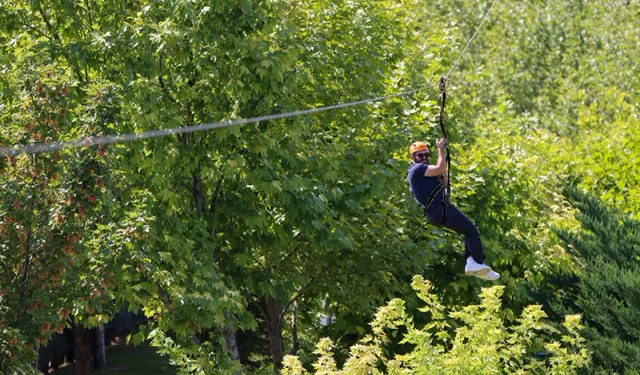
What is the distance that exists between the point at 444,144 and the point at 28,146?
4.66 meters

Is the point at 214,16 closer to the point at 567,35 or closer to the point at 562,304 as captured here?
the point at 562,304

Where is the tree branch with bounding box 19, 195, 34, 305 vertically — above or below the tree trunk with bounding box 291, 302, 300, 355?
above

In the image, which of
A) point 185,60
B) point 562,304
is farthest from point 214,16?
point 562,304

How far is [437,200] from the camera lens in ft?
42.3

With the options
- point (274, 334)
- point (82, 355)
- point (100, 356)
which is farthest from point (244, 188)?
point (100, 356)

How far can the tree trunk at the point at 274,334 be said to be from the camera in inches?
861

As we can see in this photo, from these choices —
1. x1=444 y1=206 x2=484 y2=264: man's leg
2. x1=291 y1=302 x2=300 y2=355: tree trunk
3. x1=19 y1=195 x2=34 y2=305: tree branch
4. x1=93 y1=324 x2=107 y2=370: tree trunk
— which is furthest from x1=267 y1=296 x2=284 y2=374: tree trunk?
x1=93 y1=324 x2=107 y2=370: tree trunk

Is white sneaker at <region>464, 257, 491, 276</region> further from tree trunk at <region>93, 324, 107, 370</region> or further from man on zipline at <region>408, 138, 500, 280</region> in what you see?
tree trunk at <region>93, 324, 107, 370</region>

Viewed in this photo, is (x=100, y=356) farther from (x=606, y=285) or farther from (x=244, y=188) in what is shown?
(x=606, y=285)

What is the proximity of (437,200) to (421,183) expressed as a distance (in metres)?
0.29

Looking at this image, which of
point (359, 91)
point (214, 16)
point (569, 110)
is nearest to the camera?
point (214, 16)

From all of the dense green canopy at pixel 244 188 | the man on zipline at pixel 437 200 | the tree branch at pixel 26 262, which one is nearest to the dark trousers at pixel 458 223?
the man on zipline at pixel 437 200

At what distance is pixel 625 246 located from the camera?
61.3ft

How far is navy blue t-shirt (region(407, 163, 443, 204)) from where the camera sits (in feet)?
41.7
